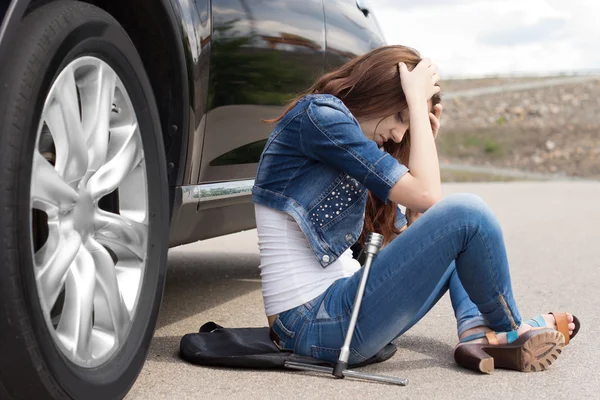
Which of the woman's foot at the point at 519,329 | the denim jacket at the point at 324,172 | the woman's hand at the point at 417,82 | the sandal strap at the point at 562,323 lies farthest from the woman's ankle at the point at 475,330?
the woman's hand at the point at 417,82

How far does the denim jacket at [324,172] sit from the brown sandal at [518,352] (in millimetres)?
548

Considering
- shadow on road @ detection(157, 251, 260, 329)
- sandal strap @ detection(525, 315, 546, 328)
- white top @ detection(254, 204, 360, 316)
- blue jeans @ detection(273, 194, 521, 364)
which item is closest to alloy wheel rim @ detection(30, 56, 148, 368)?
white top @ detection(254, 204, 360, 316)

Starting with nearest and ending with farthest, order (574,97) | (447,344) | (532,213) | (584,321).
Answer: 1. (447,344)
2. (584,321)
3. (532,213)
4. (574,97)

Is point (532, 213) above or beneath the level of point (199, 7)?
beneath

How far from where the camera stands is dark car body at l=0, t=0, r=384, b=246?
3025 millimetres

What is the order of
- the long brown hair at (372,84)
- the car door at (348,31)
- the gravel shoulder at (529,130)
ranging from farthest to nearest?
the gravel shoulder at (529,130) < the car door at (348,31) < the long brown hair at (372,84)

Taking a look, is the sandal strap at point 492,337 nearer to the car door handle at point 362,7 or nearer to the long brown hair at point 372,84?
the long brown hair at point 372,84

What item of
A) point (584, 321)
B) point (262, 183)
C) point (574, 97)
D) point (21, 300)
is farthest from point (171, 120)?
point (574, 97)

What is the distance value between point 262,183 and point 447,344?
996mm

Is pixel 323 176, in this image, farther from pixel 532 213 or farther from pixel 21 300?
pixel 532 213

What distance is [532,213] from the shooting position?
31.5 ft

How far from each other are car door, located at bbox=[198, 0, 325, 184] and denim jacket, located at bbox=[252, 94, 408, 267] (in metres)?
0.31

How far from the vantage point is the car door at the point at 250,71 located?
3.29 meters

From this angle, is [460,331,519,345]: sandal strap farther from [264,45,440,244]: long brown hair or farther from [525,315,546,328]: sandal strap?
[264,45,440,244]: long brown hair
